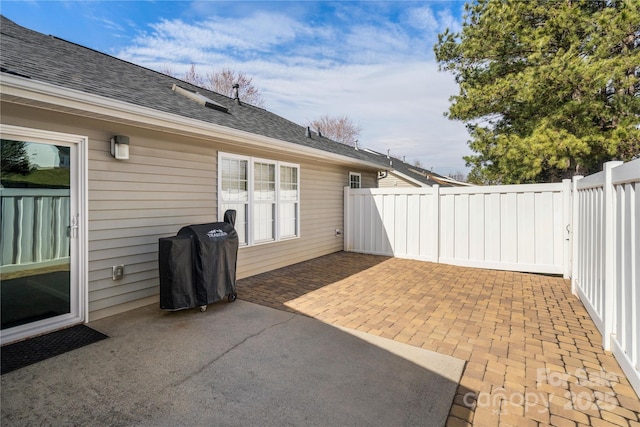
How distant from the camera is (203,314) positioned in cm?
384

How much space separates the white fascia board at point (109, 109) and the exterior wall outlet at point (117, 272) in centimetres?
172

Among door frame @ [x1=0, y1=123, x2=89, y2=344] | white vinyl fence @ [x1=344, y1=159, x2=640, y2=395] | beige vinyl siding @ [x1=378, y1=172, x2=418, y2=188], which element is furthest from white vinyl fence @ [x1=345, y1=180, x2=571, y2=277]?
beige vinyl siding @ [x1=378, y1=172, x2=418, y2=188]

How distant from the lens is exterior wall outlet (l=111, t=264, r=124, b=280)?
380cm

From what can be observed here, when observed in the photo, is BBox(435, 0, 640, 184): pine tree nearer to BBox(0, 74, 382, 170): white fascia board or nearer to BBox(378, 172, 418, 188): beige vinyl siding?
BBox(378, 172, 418, 188): beige vinyl siding

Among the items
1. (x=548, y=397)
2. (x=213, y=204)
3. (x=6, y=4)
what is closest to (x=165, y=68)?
(x=6, y=4)

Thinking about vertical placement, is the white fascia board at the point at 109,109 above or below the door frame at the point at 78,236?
above

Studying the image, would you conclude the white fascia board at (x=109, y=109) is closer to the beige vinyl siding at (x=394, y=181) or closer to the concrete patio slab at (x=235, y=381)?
the concrete patio slab at (x=235, y=381)

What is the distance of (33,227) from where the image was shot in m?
3.24

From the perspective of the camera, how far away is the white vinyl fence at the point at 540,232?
2.42 metres

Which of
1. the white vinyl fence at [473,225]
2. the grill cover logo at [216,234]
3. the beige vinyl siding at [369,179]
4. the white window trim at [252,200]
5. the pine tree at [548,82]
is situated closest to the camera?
the grill cover logo at [216,234]

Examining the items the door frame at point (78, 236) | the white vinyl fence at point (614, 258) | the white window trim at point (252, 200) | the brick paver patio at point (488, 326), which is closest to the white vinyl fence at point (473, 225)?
the brick paver patio at point (488, 326)

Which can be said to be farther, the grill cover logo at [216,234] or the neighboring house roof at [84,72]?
the grill cover logo at [216,234]

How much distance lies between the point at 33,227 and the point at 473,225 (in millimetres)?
6826

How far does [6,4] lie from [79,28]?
2.70 metres
